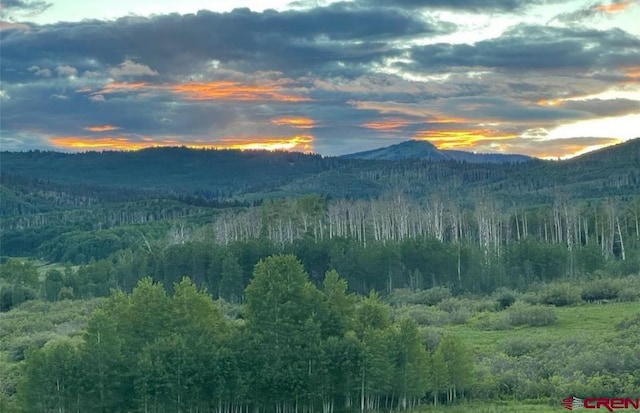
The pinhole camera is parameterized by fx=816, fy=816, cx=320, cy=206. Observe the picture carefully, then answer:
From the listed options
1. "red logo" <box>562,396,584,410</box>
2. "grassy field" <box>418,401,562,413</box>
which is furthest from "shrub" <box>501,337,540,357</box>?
"red logo" <box>562,396,584,410</box>

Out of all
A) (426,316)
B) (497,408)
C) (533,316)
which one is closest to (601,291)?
(533,316)

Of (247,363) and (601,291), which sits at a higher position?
(247,363)

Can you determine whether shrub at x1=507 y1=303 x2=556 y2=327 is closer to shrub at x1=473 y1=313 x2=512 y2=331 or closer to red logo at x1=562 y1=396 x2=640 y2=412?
shrub at x1=473 y1=313 x2=512 y2=331

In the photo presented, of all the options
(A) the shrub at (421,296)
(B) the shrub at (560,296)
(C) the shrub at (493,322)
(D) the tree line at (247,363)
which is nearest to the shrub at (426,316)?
(C) the shrub at (493,322)

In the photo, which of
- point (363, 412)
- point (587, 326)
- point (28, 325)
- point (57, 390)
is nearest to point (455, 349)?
point (363, 412)

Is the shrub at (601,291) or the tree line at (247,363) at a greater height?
the tree line at (247,363)

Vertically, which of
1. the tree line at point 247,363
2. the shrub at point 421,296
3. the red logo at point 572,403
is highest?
the tree line at point 247,363

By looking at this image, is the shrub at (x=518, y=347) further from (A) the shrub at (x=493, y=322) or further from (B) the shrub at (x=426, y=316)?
(B) the shrub at (x=426, y=316)

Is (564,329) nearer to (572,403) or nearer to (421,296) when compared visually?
(572,403)

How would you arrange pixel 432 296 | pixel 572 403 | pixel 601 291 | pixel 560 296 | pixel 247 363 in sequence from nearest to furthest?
pixel 572 403, pixel 247 363, pixel 560 296, pixel 601 291, pixel 432 296

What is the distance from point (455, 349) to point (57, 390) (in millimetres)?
24145

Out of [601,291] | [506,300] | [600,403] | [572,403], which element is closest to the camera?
[600,403]

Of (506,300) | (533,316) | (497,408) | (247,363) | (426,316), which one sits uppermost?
(247,363)

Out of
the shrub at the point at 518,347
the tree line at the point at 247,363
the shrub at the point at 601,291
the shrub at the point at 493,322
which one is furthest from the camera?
the shrub at the point at 601,291
